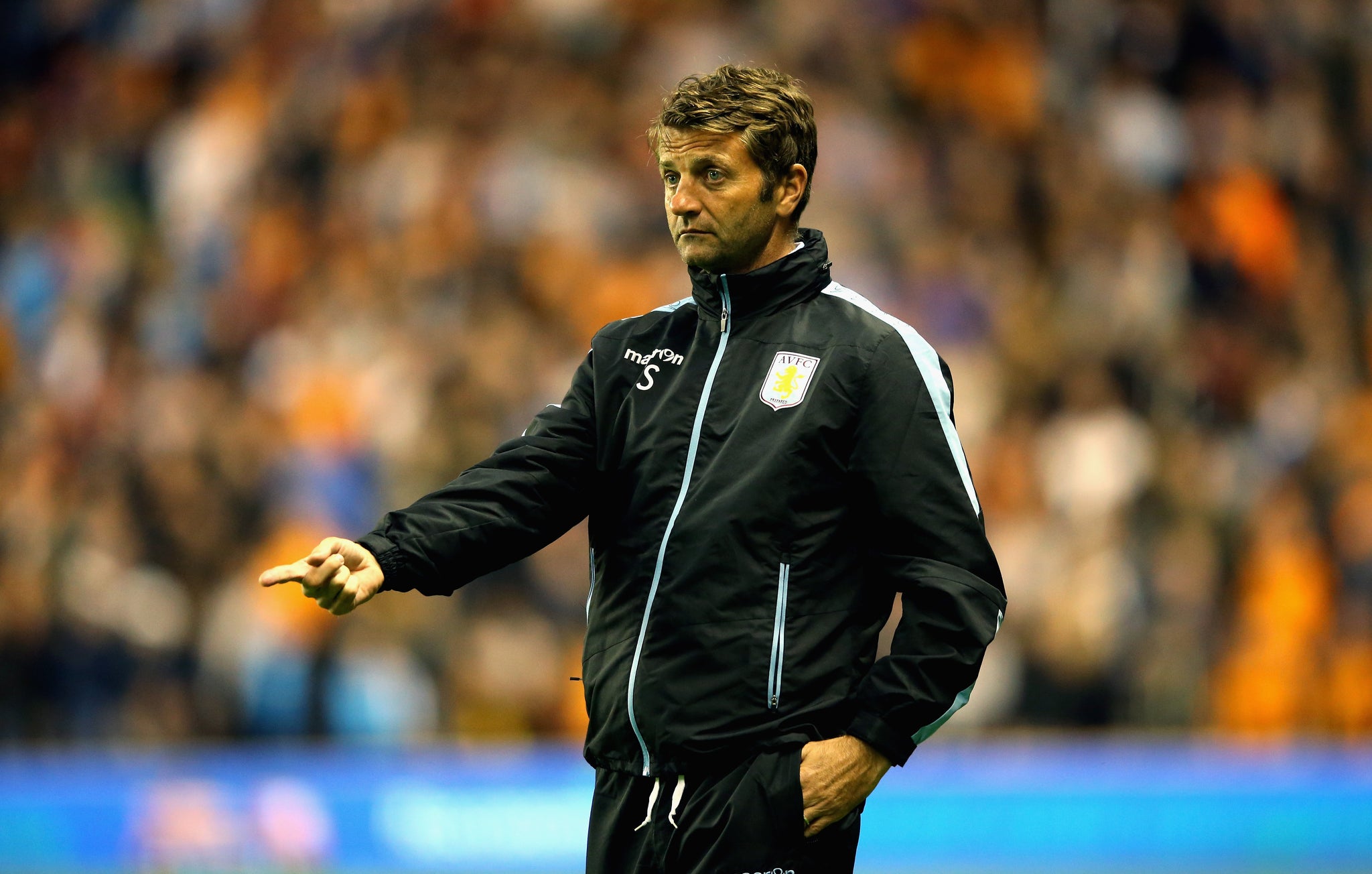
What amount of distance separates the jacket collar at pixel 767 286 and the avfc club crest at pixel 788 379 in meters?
0.13

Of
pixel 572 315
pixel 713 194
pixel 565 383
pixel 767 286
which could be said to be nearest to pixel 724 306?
pixel 767 286

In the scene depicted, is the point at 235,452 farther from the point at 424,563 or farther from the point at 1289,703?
the point at 424,563

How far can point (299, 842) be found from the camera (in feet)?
29.9

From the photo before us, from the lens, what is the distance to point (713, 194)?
11.8 ft

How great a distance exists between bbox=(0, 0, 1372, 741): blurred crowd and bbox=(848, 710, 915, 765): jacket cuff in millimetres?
5927

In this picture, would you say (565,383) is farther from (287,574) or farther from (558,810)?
(287,574)

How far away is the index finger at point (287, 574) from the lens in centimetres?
322

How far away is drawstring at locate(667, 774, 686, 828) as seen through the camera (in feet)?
11.4

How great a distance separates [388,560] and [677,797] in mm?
723

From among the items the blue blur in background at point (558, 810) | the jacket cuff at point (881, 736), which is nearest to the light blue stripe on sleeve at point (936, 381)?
the jacket cuff at point (881, 736)

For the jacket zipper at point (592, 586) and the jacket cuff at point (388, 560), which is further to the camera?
the jacket zipper at point (592, 586)

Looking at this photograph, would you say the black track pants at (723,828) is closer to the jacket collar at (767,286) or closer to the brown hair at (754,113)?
the jacket collar at (767,286)

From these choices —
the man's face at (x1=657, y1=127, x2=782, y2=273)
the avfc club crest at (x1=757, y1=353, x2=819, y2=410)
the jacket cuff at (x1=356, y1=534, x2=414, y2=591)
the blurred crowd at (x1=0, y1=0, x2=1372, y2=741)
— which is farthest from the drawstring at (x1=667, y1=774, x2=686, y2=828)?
the blurred crowd at (x1=0, y1=0, x2=1372, y2=741)

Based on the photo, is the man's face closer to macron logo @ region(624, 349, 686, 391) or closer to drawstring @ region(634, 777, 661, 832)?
macron logo @ region(624, 349, 686, 391)
